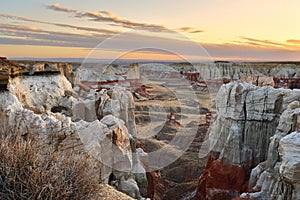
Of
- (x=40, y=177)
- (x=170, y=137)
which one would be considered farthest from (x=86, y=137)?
(x=170, y=137)

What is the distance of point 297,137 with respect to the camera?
27.5ft

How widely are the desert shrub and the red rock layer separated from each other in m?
10.0

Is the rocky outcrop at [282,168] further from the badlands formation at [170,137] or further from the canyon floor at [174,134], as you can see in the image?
the canyon floor at [174,134]

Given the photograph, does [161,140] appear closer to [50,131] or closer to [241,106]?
[241,106]

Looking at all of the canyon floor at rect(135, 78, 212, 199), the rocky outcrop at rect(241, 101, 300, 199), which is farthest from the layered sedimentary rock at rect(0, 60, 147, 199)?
the canyon floor at rect(135, 78, 212, 199)

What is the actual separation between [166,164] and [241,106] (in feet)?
21.7

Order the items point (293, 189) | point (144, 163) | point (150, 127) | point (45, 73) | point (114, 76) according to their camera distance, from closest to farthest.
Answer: point (293, 189)
point (144, 163)
point (45, 73)
point (150, 127)
point (114, 76)

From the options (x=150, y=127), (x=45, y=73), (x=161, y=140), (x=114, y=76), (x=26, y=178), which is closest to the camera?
(x=26, y=178)

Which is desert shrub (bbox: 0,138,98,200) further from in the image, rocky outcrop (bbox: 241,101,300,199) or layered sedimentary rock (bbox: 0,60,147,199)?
rocky outcrop (bbox: 241,101,300,199)

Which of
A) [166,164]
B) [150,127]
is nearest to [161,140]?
[150,127]

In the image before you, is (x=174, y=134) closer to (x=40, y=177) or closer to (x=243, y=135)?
(x=243, y=135)

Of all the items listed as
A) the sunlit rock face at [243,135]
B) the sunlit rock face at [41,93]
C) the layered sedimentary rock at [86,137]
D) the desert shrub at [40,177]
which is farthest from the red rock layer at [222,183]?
the desert shrub at [40,177]

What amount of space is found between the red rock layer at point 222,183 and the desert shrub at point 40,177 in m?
10.0

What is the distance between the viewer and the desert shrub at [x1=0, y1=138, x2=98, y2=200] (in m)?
3.85
